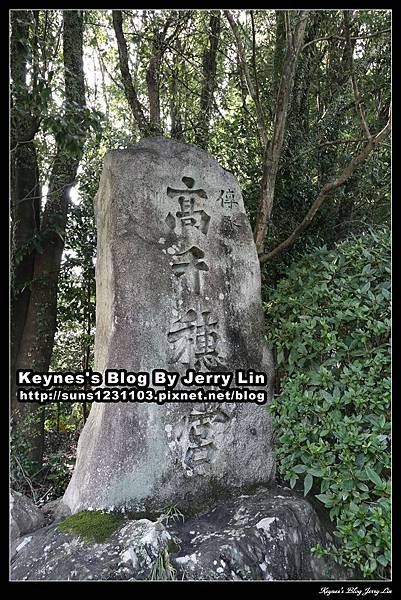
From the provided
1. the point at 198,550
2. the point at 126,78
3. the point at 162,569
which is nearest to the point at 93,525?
the point at 162,569

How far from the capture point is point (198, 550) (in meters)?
2.65

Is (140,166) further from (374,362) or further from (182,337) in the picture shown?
(374,362)

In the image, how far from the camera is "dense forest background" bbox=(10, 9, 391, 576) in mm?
3141

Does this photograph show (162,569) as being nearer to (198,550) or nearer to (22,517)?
(198,550)

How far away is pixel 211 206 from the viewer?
3510mm

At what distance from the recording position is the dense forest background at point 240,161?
314 cm

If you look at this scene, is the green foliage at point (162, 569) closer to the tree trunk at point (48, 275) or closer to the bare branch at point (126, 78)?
the tree trunk at point (48, 275)

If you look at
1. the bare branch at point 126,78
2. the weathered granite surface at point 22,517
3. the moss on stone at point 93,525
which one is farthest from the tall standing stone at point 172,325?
the bare branch at point 126,78

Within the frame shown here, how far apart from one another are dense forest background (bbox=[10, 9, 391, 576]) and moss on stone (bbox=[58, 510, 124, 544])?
102 cm

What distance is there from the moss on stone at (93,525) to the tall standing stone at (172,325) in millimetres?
69

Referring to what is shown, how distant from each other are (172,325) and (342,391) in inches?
43.0

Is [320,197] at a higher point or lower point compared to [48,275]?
higher

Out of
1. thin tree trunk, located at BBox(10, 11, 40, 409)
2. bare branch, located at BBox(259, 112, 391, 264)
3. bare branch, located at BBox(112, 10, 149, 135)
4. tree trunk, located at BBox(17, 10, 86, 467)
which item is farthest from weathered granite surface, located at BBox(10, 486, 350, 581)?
bare branch, located at BBox(112, 10, 149, 135)

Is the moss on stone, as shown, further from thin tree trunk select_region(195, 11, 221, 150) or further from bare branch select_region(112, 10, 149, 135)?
thin tree trunk select_region(195, 11, 221, 150)
